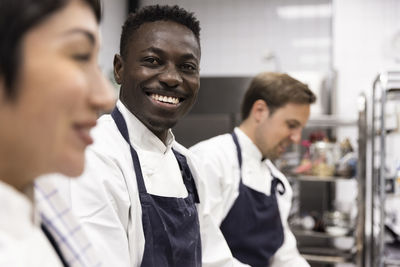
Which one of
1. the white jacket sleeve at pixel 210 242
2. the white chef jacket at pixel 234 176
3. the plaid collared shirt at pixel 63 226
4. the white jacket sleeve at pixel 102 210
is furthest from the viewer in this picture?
the white chef jacket at pixel 234 176

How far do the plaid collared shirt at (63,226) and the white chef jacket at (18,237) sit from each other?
16 centimetres

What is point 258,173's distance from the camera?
1.96m

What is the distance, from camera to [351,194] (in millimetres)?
4285

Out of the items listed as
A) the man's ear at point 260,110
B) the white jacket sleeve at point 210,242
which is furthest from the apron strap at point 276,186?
the white jacket sleeve at point 210,242

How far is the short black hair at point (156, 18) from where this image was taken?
1178mm

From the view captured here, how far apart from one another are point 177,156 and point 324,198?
3.17m

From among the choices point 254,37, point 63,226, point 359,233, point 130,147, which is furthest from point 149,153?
point 254,37

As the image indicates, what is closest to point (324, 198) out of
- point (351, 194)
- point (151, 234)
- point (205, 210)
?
point (351, 194)

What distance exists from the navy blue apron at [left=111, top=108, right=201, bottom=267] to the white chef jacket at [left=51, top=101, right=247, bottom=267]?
17 mm

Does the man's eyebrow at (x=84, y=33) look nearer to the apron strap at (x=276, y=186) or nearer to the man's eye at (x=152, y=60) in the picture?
the man's eye at (x=152, y=60)

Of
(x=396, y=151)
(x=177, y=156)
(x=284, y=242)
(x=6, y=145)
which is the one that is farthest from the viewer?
(x=396, y=151)

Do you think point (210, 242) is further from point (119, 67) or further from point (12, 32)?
point (12, 32)

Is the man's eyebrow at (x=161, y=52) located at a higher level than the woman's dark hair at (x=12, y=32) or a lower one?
higher

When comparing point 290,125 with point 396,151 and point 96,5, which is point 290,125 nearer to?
point 96,5
